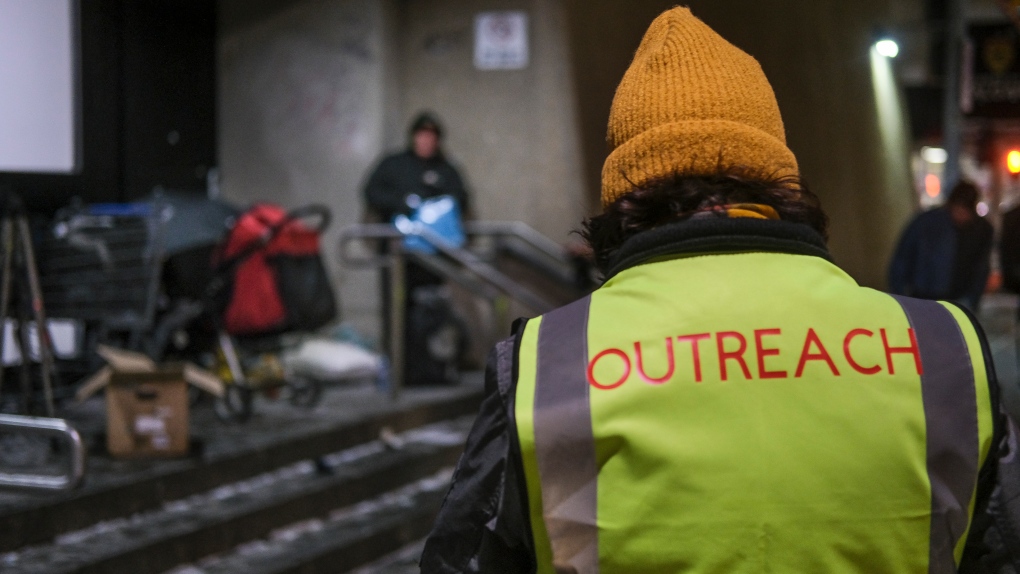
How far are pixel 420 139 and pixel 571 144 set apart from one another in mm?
1273

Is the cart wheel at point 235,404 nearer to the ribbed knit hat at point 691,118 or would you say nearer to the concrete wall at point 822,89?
the concrete wall at point 822,89

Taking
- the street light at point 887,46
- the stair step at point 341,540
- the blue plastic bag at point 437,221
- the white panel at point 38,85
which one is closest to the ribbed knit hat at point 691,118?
the stair step at point 341,540

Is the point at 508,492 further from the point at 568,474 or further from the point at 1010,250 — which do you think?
the point at 1010,250

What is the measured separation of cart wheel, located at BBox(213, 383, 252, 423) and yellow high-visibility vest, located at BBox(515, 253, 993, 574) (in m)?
4.96

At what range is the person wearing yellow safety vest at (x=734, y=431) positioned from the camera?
1.20 metres

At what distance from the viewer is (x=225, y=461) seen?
5.08m

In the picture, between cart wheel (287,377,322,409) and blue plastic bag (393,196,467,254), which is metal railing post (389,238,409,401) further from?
blue plastic bag (393,196,467,254)

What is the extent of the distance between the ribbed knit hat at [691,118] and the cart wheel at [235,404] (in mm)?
4822

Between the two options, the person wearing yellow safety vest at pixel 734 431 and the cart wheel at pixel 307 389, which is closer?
the person wearing yellow safety vest at pixel 734 431

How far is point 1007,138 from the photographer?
25.8m

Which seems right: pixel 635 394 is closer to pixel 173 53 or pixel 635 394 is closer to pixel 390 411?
pixel 390 411

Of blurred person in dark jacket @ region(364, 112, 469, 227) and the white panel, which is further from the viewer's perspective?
blurred person in dark jacket @ region(364, 112, 469, 227)

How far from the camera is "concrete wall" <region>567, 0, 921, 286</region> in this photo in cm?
866

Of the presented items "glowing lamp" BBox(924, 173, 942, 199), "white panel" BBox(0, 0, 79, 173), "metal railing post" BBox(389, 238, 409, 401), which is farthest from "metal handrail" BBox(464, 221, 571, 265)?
"glowing lamp" BBox(924, 173, 942, 199)
